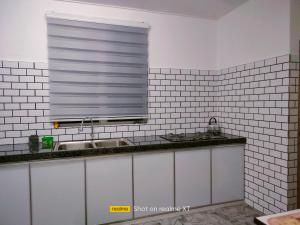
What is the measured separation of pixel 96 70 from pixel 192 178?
5.65 ft

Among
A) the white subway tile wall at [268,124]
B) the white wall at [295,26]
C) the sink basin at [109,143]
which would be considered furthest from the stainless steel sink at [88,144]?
the white wall at [295,26]

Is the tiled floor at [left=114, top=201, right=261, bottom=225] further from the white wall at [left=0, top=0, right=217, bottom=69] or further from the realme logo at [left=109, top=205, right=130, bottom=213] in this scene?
the white wall at [left=0, top=0, right=217, bottom=69]

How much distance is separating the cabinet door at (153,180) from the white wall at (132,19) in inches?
49.9

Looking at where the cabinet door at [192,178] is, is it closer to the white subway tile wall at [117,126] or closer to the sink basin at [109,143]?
the white subway tile wall at [117,126]

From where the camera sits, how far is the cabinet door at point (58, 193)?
6.41 feet

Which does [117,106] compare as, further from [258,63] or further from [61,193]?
[258,63]

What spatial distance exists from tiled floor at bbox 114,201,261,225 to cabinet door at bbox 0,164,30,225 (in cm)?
99

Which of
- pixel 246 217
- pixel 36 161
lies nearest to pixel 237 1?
pixel 246 217

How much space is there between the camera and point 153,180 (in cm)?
232

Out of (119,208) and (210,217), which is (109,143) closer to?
(119,208)

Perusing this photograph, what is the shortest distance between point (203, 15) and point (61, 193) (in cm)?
283

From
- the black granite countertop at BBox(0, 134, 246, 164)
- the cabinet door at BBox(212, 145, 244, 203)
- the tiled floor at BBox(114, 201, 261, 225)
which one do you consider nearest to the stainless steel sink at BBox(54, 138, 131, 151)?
the black granite countertop at BBox(0, 134, 246, 164)

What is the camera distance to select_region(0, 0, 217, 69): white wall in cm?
226

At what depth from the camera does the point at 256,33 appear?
247cm
